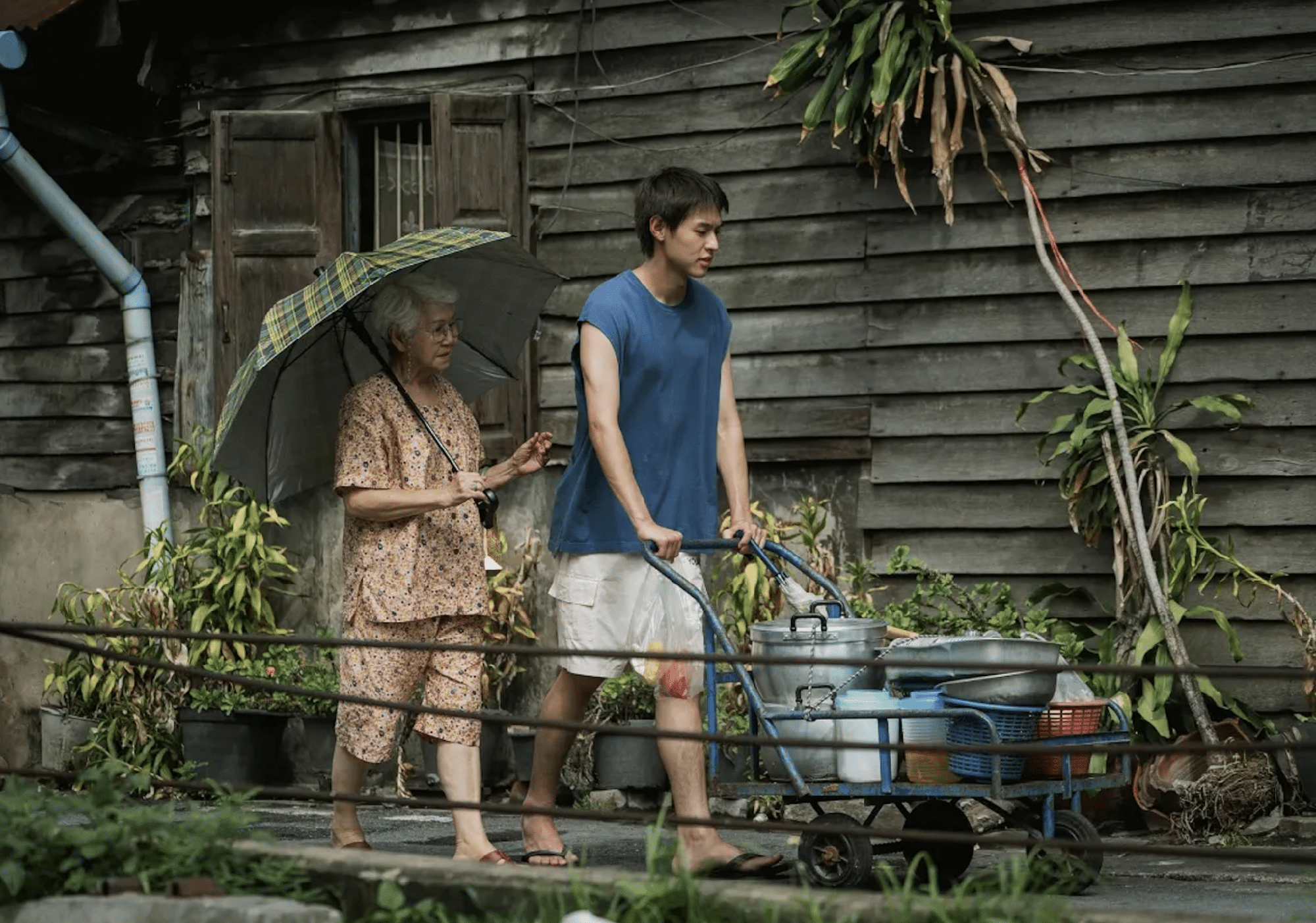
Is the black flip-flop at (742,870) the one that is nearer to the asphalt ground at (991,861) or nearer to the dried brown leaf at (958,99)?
the asphalt ground at (991,861)

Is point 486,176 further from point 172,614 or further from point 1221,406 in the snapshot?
point 1221,406

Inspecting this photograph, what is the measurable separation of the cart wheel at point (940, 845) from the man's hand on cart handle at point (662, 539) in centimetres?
110

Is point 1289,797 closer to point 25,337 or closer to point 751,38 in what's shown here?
point 751,38

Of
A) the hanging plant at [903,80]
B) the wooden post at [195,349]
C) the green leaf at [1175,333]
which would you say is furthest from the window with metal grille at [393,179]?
the green leaf at [1175,333]

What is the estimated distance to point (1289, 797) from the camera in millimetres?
7238

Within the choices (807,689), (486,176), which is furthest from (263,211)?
(807,689)

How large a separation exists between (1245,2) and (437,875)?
5482mm

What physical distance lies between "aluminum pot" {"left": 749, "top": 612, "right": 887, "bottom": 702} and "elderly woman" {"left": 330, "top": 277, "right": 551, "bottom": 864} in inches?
34.8

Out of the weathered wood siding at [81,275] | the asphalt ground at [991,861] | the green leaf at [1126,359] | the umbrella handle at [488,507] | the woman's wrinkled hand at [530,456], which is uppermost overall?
the weathered wood siding at [81,275]

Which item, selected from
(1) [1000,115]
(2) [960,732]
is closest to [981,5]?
(1) [1000,115]

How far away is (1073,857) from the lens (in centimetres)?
502

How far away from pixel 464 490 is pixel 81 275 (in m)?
5.85

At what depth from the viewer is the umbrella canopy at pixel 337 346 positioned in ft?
17.8

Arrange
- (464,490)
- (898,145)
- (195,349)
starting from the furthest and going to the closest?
(195,349) < (898,145) < (464,490)
